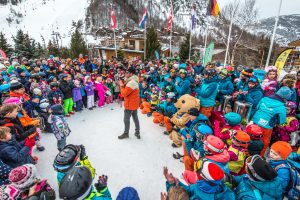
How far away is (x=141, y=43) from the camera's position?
1455 inches

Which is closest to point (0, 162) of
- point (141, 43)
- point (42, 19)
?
point (141, 43)

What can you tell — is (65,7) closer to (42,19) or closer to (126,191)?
(42,19)

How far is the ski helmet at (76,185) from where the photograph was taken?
1.52 m

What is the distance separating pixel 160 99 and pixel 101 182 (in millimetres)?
3997

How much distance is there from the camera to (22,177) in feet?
6.15

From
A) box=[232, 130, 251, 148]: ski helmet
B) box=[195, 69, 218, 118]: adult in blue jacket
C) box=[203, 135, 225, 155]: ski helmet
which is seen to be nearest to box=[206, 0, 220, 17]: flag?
box=[195, 69, 218, 118]: adult in blue jacket

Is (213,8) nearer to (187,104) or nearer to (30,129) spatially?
(187,104)

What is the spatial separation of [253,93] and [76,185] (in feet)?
14.6

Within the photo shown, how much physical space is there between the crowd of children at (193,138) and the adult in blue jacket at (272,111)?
0.02 m

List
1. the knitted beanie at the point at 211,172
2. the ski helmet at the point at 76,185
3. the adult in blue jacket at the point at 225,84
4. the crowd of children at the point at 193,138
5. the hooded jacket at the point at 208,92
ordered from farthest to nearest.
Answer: the adult in blue jacket at the point at 225,84 → the hooded jacket at the point at 208,92 → the crowd of children at the point at 193,138 → the knitted beanie at the point at 211,172 → the ski helmet at the point at 76,185

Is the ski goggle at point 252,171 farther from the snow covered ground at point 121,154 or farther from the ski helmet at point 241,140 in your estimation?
the snow covered ground at point 121,154

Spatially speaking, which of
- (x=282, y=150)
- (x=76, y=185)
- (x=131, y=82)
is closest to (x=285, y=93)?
(x=282, y=150)

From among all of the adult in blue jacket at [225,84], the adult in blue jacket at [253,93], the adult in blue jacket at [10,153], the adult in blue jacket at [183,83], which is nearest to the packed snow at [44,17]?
the adult in blue jacket at [183,83]

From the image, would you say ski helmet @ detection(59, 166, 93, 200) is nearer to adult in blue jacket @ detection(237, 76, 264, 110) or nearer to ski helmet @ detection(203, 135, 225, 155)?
ski helmet @ detection(203, 135, 225, 155)
